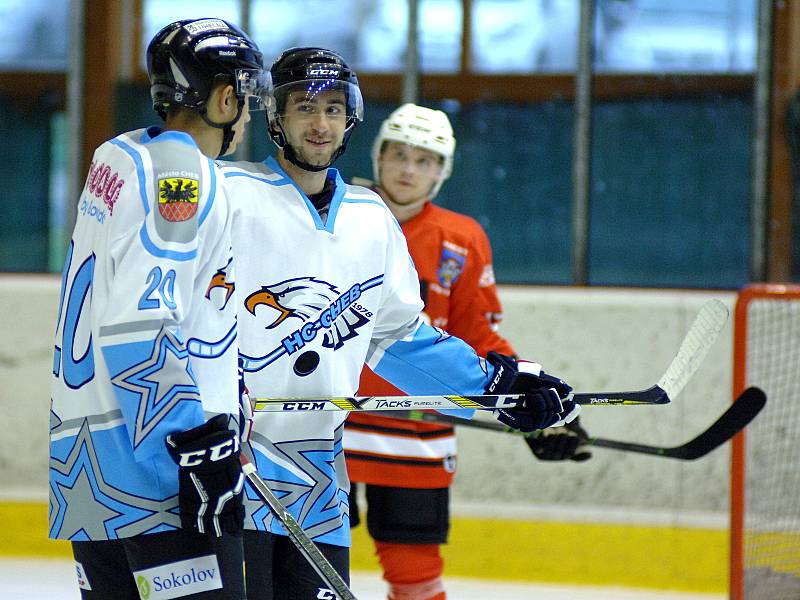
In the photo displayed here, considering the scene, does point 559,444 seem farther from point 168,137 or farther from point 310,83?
point 168,137

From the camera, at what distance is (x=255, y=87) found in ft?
5.29

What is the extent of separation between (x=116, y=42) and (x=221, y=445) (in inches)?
143

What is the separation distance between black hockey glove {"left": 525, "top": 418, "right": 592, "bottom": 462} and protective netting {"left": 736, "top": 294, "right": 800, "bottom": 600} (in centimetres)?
83

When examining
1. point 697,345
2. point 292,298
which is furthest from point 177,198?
point 697,345

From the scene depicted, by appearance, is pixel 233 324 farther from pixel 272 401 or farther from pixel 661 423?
pixel 661 423

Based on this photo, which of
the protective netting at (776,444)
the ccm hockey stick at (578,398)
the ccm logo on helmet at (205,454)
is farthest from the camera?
the protective netting at (776,444)

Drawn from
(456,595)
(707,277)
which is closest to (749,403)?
(456,595)

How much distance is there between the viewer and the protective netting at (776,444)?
3.22 m

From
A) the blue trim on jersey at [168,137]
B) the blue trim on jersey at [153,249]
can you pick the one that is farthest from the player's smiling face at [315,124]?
the blue trim on jersey at [153,249]

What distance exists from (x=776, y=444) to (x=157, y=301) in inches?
101

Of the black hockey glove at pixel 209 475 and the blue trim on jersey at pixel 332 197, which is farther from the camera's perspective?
the blue trim on jersey at pixel 332 197

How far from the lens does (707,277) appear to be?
Result: 4.40 m

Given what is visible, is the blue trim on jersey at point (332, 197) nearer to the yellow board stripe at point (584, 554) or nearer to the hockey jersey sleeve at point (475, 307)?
the hockey jersey sleeve at point (475, 307)

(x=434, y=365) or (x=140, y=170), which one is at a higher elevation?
(x=140, y=170)
